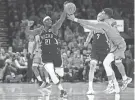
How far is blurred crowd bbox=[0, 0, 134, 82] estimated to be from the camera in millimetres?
16875

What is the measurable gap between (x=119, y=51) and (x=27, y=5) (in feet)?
35.2

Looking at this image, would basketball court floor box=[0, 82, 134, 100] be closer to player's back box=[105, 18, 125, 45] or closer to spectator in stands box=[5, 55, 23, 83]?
player's back box=[105, 18, 125, 45]

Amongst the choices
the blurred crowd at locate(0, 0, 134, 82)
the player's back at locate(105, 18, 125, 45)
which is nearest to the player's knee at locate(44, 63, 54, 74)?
the player's back at locate(105, 18, 125, 45)

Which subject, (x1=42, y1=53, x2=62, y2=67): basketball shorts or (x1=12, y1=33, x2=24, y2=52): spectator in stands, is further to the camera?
(x1=12, y1=33, x2=24, y2=52): spectator in stands

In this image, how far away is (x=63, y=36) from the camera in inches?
774

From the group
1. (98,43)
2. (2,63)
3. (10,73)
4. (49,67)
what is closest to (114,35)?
(98,43)

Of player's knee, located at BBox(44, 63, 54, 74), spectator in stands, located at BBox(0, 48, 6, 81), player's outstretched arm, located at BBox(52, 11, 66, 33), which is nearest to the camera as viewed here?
player's outstretched arm, located at BBox(52, 11, 66, 33)

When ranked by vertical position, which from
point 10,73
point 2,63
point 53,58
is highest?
point 53,58

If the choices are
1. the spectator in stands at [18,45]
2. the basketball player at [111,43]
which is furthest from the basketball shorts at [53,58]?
the spectator in stands at [18,45]

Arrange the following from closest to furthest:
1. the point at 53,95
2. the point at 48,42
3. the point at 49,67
Result: the point at 49,67, the point at 53,95, the point at 48,42

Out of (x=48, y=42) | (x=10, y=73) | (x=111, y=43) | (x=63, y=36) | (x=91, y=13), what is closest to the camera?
(x=48, y=42)

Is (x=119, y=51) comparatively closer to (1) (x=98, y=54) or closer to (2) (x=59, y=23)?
(1) (x=98, y=54)

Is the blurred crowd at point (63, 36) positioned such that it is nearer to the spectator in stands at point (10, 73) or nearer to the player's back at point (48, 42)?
the spectator in stands at point (10, 73)

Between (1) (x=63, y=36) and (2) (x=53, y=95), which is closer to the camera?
(2) (x=53, y=95)
